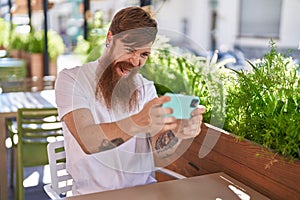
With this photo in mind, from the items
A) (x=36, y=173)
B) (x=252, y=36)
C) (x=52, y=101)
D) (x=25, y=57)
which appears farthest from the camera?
(x=252, y=36)

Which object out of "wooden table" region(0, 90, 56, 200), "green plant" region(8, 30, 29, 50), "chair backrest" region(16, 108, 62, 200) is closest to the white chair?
"chair backrest" region(16, 108, 62, 200)

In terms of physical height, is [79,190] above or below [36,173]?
above

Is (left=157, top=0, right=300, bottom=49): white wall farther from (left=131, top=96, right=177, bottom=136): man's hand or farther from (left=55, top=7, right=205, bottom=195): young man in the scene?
(left=131, top=96, right=177, bottom=136): man's hand

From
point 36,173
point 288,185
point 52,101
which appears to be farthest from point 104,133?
point 36,173

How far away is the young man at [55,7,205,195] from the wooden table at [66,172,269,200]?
0.18 meters

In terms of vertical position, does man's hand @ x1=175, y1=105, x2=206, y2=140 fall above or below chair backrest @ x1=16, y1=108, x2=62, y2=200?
above

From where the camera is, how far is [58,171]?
5.70ft

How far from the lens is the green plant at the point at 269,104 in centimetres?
125

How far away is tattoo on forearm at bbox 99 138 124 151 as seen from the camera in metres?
1.42

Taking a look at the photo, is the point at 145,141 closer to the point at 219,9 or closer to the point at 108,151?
the point at 108,151

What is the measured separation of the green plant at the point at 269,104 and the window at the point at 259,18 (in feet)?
35.4

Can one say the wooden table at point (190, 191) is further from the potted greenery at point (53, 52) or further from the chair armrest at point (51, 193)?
the potted greenery at point (53, 52)

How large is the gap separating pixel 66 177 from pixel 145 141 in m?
0.39

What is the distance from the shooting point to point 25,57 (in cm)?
566
